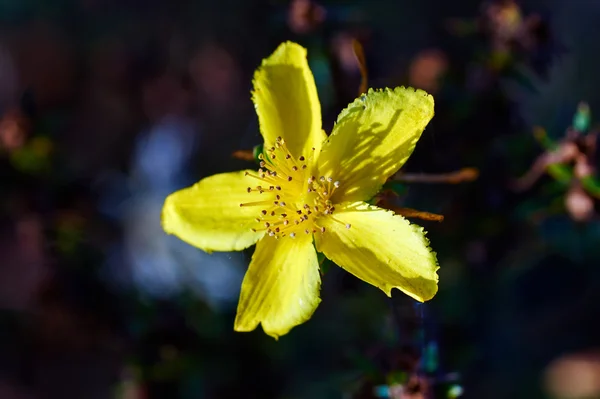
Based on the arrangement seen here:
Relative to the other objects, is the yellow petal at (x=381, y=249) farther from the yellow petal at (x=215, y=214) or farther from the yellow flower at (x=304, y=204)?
the yellow petal at (x=215, y=214)

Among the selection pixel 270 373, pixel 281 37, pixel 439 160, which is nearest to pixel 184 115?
pixel 281 37

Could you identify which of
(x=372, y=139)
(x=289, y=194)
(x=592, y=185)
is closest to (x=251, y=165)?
(x=289, y=194)

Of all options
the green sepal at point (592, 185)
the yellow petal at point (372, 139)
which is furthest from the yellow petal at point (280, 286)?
the green sepal at point (592, 185)

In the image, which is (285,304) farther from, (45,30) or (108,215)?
(45,30)

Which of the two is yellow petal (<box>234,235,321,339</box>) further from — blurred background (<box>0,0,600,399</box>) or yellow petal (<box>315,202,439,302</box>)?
blurred background (<box>0,0,600,399</box>)

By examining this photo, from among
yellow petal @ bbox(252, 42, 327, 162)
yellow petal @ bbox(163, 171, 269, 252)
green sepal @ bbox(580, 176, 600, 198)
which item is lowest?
yellow petal @ bbox(163, 171, 269, 252)

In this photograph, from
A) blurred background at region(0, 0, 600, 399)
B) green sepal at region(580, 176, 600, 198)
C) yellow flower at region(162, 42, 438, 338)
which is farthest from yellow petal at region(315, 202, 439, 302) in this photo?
green sepal at region(580, 176, 600, 198)

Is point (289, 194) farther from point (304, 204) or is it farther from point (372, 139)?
point (372, 139)

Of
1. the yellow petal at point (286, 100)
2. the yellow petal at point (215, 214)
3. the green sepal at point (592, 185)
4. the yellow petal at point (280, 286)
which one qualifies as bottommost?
the yellow petal at point (280, 286)
